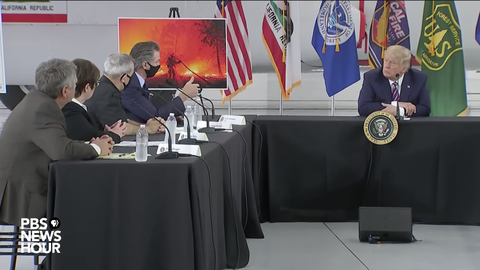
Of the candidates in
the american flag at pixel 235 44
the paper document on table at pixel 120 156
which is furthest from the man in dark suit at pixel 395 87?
the paper document on table at pixel 120 156

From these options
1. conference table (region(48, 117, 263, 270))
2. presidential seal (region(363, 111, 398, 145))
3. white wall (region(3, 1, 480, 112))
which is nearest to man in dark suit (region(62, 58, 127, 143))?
conference table (region(48, 117, 263, 270))

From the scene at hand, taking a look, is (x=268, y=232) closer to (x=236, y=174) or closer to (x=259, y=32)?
(x=236, y=174)

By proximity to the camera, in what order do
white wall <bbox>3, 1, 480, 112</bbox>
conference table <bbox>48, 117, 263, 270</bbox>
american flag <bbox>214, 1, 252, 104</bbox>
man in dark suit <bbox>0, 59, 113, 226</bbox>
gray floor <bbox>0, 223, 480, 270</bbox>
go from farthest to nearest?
white wall <bbox>3, 1, 480, 112</bbox>
american flag <bbox>214, 1, 252, 104</bbox>
gray floor <bbox>0, 223, 480, 270</bbox>
man in dark suit <bbox>0, 59, 113, 226</bbox>
conference table <bbox>48, 117, 263, 270</bbox>

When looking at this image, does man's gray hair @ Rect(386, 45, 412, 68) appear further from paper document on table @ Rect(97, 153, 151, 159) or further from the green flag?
paper document on table @ Rect(97, 153, 151, 159)

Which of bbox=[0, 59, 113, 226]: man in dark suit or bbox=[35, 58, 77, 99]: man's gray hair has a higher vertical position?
bbox=[35, 58, 77, 99]: man's gray hair

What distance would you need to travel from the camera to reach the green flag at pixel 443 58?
6434 millimetres

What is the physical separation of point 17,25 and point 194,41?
308cm

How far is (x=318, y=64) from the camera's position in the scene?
7480mm

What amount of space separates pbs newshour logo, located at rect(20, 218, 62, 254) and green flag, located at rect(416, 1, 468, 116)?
15.6ft

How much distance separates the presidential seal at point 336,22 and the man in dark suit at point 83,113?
3313 millimetres

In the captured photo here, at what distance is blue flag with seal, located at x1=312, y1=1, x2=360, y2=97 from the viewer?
6.39 metres

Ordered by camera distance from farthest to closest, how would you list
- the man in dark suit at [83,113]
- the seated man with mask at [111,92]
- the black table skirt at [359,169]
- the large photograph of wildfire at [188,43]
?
the large photograph of wildfire at [188,43] < the black table skirt at [359,169] < the seated man with mask at [111,92] < the man in dark suit at [83,113]

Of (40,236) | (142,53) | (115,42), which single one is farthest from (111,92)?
(115,42)

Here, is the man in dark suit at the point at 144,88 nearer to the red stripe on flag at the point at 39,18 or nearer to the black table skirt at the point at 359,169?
the black table skirt at the point at 359,169
